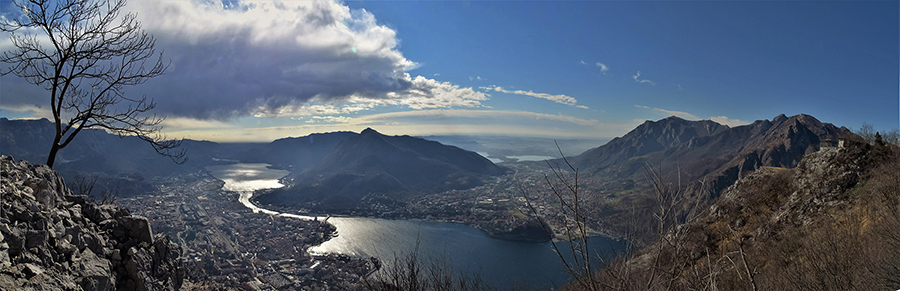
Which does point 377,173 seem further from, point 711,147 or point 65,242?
point 711,147

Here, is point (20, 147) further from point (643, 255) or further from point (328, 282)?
point (643, 255)

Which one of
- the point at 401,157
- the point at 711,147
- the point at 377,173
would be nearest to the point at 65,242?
the point at 377,173

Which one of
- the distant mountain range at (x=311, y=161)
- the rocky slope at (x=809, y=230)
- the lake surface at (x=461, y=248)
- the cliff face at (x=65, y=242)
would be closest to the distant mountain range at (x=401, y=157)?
the distant mountain range at (x=311, y=161)

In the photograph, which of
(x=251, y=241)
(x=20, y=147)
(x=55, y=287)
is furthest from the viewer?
(x=20, y=147)

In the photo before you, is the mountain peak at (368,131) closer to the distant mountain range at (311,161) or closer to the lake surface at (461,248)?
the distant mountain range at (311,161)

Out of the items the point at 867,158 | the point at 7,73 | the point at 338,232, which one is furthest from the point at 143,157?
the point at 867,158

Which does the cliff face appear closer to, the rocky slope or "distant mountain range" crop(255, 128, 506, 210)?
the rocky slope
